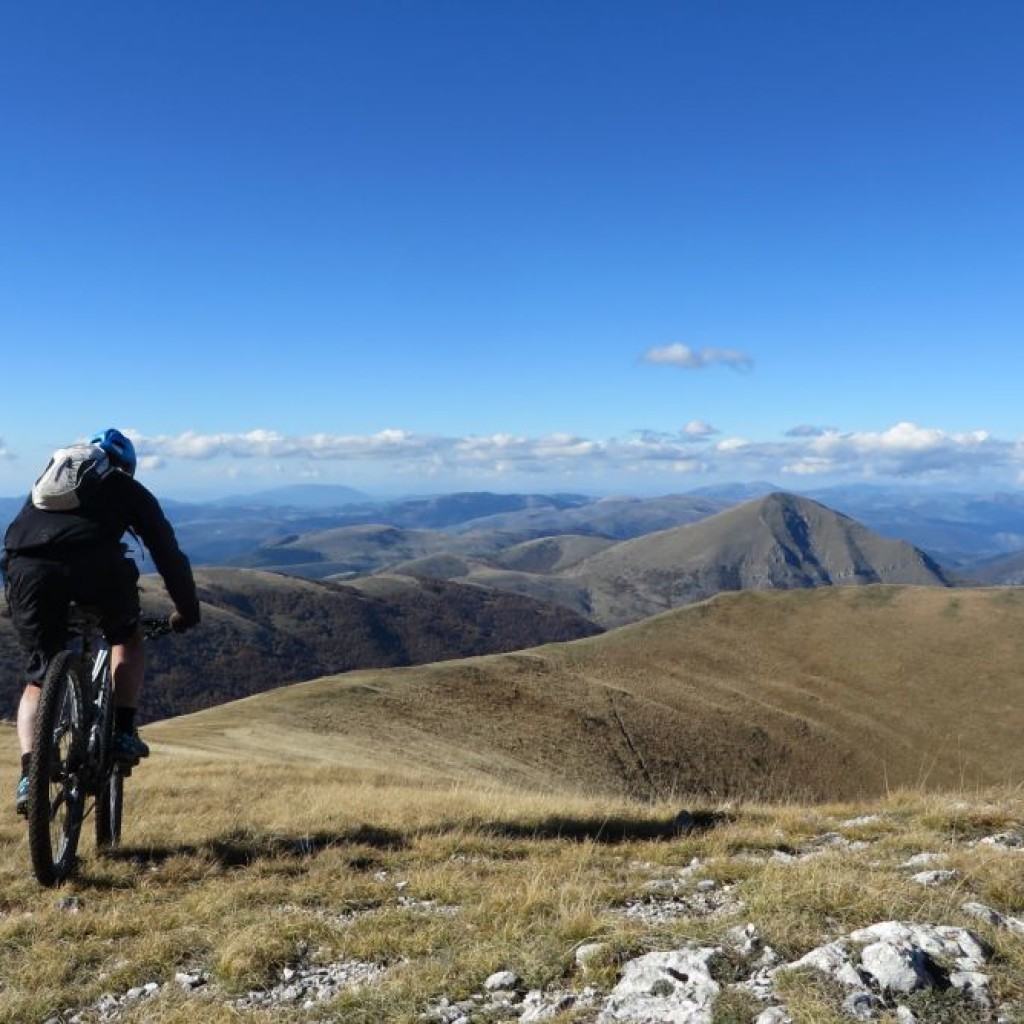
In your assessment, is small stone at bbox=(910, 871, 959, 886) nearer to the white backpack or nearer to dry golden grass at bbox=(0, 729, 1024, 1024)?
dry golden grass at bbox=(0, 729, 1024, 1024)

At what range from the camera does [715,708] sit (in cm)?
7081

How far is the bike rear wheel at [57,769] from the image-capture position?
6.96m

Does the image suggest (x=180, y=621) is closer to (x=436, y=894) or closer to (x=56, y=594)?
(x=56, y=594)

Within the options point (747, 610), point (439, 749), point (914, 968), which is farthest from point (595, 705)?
point (914, 968)

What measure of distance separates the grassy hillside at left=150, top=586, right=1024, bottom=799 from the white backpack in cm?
1862

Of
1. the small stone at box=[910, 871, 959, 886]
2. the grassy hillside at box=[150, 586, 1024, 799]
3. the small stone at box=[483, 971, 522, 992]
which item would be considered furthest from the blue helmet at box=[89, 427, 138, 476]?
the grassy hillside at box=[150, 586, 1024, 799]

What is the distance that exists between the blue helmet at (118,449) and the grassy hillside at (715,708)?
18.2 m

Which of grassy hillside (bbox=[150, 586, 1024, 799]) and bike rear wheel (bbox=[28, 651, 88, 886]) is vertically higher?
bike rear wheel (bbox=[28, 651, 88, 886])

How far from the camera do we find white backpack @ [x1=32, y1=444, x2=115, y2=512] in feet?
23.9

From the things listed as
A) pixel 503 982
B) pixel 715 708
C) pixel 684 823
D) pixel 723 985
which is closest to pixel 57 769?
pixel 503 982

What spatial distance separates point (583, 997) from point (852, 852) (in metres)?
4.69

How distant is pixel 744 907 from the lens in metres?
5.80

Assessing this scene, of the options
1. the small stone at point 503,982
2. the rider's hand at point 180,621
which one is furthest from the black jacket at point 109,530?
the small stone at point 503,982

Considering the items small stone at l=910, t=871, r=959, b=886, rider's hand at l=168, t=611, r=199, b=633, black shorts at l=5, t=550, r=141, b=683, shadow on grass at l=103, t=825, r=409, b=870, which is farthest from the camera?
shadow on grass at l=103, t=825, r=409, b=870
